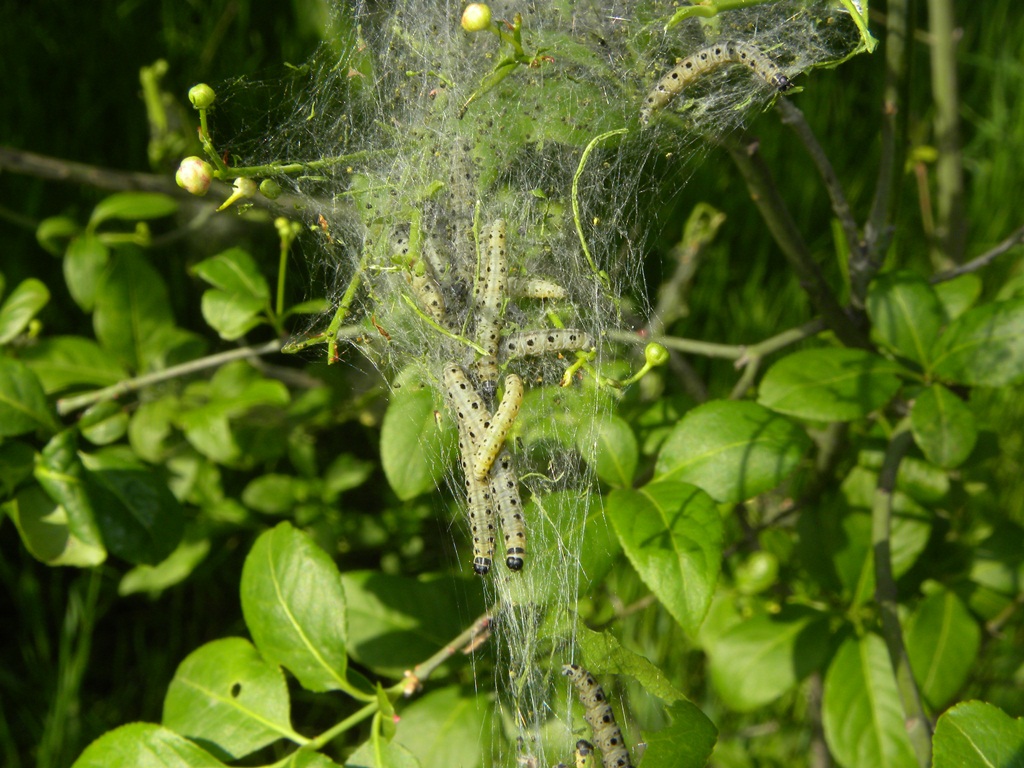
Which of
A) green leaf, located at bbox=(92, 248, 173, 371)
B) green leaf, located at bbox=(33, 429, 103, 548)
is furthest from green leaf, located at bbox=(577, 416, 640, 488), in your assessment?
green leaf, located at bbox=(92, 248, 173, 371)

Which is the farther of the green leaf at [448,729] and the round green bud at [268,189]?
the green leaf at [448,729]

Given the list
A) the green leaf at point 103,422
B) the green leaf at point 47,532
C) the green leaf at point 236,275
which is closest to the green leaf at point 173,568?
the green leaf at point 103,422

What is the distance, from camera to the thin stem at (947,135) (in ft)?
8.84

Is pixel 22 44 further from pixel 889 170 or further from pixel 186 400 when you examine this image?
pixel 889 170

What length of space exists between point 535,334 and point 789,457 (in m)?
0.59

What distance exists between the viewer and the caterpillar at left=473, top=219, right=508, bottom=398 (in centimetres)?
168

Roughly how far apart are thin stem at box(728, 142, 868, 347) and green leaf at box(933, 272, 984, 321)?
23 centimetres

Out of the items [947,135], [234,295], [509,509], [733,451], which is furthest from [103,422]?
[947,135]

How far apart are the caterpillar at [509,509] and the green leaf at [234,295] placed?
873mm

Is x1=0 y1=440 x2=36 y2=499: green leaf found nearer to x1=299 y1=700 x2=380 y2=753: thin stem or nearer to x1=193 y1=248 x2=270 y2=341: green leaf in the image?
x1=193 y1=248 x2=270 y2=341: green leaf

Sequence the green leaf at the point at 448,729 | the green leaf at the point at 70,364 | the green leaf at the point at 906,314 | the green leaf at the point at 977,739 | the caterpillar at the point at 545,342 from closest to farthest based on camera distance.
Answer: the green leaf at the point at 977,739, the caterpillar at the point at 545,342, the green leaf at the point at 906,314, the green leaf at the point at 448,729, the green leaf at the point at 70,364

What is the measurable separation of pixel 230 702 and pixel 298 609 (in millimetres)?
249

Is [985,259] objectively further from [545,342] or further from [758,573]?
[545,342]

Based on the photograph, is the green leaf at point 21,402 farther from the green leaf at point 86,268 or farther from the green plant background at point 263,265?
the green plant background at point 263,265
